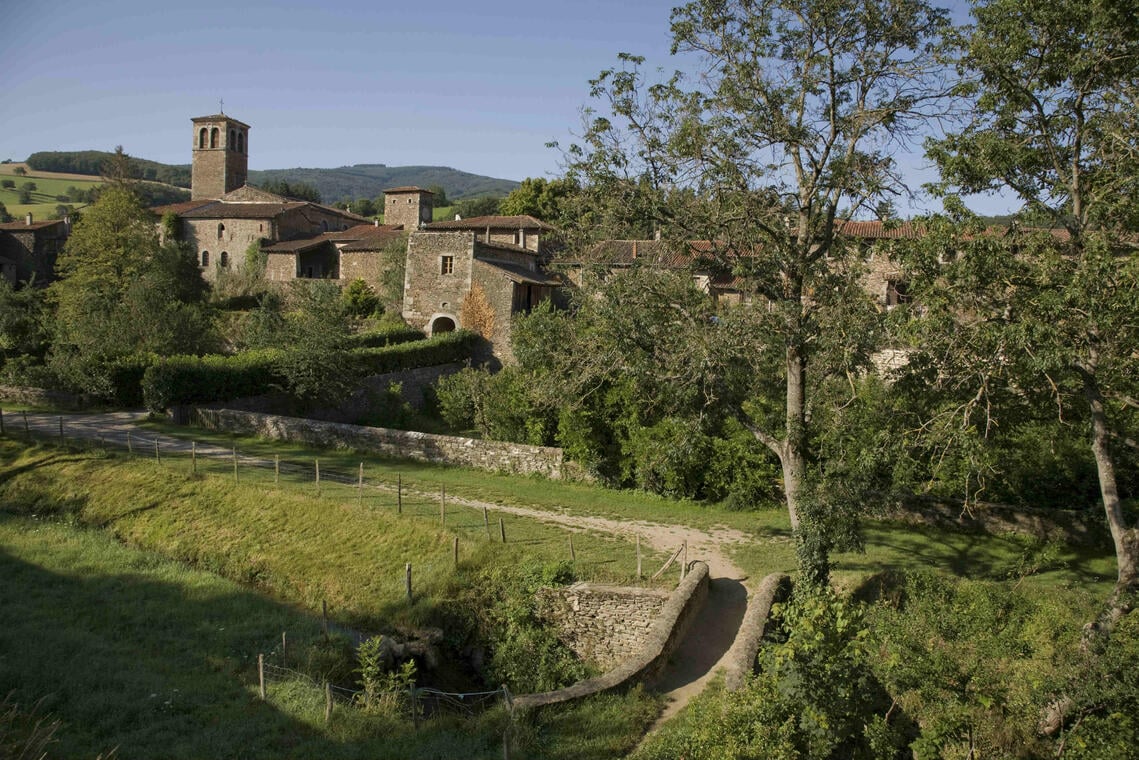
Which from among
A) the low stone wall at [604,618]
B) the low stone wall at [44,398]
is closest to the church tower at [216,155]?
the low stone wall at [44,398]

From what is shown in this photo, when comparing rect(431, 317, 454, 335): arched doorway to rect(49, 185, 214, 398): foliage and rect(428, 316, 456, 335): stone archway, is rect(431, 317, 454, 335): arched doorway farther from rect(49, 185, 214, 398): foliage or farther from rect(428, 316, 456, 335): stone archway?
rect(49, 185, 214, 398): foliage

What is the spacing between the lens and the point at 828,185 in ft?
45.0

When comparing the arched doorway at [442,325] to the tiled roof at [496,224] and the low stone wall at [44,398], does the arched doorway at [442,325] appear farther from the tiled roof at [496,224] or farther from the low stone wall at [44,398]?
the low stone wall at [44,398]

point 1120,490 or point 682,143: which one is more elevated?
point 682,143

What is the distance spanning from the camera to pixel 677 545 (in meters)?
16.3

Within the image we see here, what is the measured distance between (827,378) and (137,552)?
48.6 ft

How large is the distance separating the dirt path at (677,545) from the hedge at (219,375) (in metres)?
1.37

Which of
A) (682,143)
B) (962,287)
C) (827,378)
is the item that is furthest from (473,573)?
(962,287)

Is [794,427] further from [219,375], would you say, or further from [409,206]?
[409,206]

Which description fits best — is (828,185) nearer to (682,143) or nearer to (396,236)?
(682,143)

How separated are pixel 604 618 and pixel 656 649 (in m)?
2.13

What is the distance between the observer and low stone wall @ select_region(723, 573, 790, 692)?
10.1 m

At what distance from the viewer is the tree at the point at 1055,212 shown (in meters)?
10.6

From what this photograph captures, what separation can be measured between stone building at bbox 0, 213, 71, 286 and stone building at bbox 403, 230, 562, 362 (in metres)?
42.1
